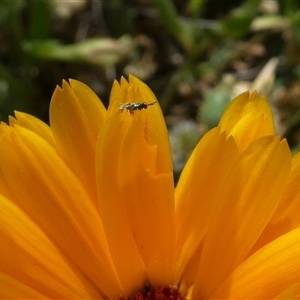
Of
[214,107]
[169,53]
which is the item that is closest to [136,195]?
[214,107]

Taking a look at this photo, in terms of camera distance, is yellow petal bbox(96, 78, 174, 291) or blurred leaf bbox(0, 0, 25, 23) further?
blurred leaf bbox(0, 0, 25, 23)

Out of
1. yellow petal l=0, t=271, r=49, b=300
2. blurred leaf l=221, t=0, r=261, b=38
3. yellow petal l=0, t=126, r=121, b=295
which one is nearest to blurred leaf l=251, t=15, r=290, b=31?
blurred leaf l=221, t=0, r=261, b=38

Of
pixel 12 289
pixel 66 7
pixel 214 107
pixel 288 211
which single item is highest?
pixel 66 7

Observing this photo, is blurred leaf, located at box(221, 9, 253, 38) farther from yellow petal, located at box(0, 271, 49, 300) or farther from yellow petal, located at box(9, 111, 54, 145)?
yellow petal, located at box(0, 271, 49, 300)

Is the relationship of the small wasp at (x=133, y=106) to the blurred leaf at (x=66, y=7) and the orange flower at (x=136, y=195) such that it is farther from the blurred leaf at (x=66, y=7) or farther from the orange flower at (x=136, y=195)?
the blurred leaf at (x=66, y=7)

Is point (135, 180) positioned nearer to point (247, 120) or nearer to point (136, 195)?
point (136, 195)

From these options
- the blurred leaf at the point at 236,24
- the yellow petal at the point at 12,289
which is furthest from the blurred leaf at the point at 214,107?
the yellow petal at the point at 12,289
